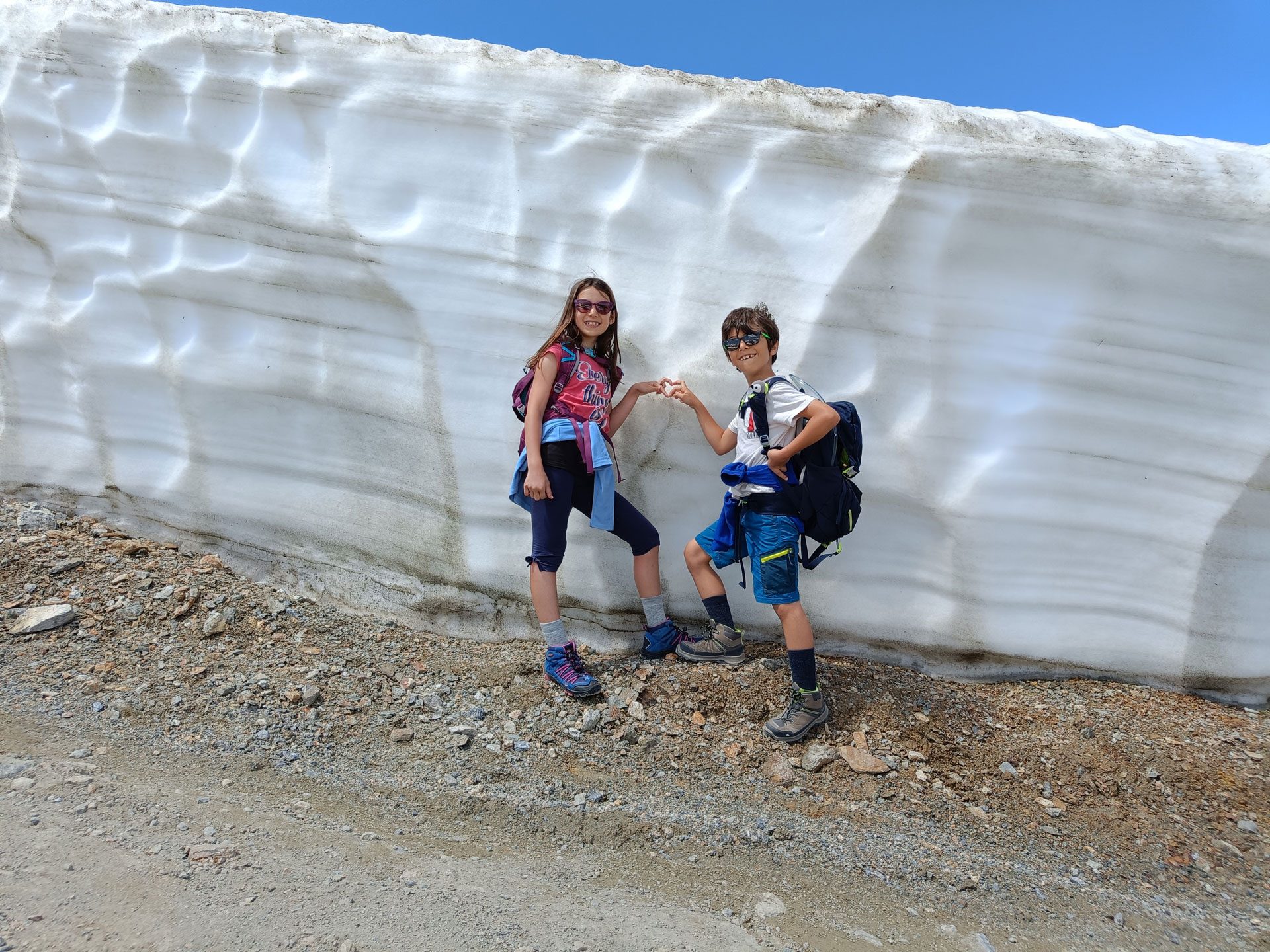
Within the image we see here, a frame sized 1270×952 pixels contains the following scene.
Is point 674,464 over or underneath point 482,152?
underneath

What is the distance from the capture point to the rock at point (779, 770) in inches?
108

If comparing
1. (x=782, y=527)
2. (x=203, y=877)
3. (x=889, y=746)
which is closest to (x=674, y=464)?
(x=782, y=527)

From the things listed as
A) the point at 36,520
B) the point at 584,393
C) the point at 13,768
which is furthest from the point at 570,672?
the point at 36,520

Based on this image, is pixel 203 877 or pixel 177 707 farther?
pixel 177 707

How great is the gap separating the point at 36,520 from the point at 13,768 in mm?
1846

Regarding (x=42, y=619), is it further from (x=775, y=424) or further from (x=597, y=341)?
(x=775, y=424)

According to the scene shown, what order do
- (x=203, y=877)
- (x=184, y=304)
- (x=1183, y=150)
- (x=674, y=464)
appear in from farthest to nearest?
1. (x=184, y=304)
2. (x=674, y=464)
3. (x=1183, y=150)
4. (x=203, y=877)

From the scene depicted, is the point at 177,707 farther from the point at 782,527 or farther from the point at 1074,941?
the point at 1074,941

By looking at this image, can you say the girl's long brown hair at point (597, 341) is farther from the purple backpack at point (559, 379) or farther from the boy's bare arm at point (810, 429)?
the boy's bare arm at point (810, 429)

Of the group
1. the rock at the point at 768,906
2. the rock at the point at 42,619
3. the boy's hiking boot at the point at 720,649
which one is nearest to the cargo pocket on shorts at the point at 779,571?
the boy's hiking boot at the point at 720,649

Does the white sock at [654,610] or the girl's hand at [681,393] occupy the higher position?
the girl's hand at [681,393]

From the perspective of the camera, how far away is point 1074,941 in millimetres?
2143

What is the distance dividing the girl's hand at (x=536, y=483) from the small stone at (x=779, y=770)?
1244 millimetres

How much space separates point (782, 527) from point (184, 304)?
304 cm
